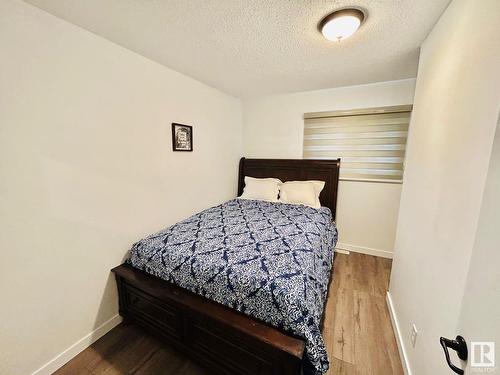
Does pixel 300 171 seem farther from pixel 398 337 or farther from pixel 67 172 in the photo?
pixel 67 172

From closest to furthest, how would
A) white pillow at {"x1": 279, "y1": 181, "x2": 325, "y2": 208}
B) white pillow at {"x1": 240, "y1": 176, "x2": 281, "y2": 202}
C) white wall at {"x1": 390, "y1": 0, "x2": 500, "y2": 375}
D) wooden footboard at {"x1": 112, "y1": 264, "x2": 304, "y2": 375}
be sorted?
white wall at {"x1": 390, "y1": 0, "x2": 500, "y2": 375} → wooden footboard at {"x1": 112, "y1": 264, "x2": 304, "y2": 375} → white pillow at {"x1": 279, "y1": 181, "x2": 325, "y2": 208} → white pillow at {"x1": 240, "y1": 176, "x2": 281, "y2": 202}

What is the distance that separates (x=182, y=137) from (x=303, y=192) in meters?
1.71

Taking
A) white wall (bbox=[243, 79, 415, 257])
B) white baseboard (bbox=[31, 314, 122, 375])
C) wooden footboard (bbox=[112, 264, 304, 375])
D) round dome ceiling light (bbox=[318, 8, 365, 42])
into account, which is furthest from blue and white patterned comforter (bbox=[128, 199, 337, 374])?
round dome ceiling light (bbox=[318, 8, 365, 42])

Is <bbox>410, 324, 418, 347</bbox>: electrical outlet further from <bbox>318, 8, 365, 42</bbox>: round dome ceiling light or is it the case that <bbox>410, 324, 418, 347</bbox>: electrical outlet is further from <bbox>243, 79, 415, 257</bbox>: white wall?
<bbox>318, 8, 365, 42</bbox>: round dome ceiling light

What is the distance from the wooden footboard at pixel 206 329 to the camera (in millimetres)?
1173

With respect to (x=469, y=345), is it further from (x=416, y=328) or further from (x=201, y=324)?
(x=201, y=324)

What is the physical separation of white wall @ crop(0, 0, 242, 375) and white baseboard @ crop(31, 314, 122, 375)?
0.09ft

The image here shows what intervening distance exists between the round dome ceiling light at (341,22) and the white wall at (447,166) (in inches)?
19.5

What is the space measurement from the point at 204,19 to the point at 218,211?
6.33 feet

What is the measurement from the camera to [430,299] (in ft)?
3.74

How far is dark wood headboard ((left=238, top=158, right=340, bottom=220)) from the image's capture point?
3.01 m

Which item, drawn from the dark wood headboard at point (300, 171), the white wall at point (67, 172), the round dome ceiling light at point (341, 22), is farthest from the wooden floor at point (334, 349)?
the round dome ceiling light at point (341, 22)

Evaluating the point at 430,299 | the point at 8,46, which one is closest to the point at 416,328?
the point at 430,299

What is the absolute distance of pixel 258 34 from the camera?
1612 millimetres
